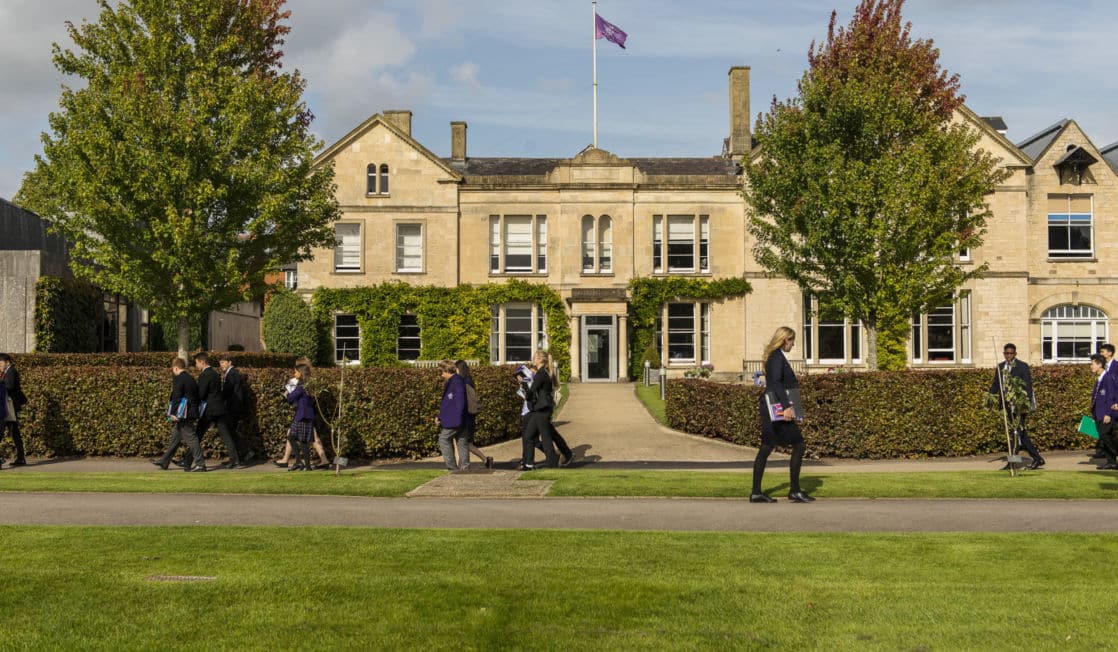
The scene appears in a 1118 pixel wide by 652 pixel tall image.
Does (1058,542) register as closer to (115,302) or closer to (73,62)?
(73,62)

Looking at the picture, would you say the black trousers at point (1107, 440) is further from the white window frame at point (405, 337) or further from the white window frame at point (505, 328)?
the white window frame at point (405, 337)

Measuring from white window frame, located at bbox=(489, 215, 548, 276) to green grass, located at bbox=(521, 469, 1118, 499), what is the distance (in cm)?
2469

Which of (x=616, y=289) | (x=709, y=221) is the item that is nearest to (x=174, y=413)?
(x=616, y=289)

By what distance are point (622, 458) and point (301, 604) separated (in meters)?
12.4

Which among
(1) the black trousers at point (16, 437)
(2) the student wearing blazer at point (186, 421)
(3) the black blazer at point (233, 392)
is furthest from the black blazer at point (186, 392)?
(1) the black trousers at point (16, 437)

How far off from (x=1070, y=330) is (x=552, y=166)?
2244cm

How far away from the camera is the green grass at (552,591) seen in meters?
5.93

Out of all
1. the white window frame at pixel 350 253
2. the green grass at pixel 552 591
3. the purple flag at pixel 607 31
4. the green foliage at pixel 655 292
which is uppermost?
the purple flag at pixel 607 31

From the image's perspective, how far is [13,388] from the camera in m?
17.1

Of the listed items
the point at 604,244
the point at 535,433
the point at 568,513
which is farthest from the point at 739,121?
the point at 568,513

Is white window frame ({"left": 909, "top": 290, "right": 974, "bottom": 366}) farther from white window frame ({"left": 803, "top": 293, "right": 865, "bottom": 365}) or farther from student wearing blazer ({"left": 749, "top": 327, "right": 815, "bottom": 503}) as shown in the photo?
student wearing blazer ({"left": 749, "top": 327, "right": 815, "bottom": 503})

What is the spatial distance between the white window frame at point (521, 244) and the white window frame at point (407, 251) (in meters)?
2.86

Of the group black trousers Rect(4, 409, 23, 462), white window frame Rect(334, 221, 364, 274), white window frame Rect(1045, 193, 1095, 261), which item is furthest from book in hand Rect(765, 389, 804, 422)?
white window frame Rect(1045, 193, 1095, 261)

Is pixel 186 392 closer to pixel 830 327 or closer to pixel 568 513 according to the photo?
pixel 568 513
